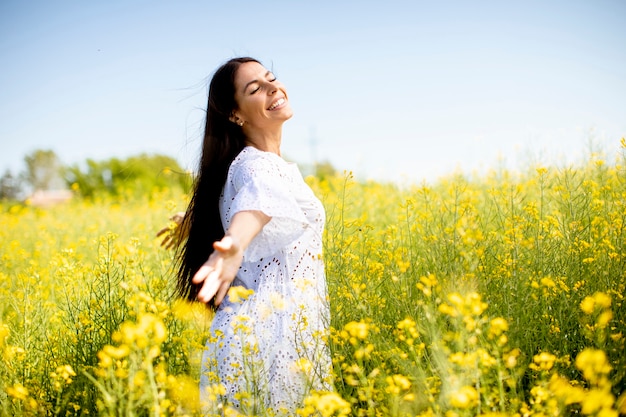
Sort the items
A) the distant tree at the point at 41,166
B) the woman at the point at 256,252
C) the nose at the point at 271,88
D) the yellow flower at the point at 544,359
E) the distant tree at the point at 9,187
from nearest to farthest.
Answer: the yellow flower at the point at 544,359, the woman at the point at 256,252, the nose at the point at 271,88, the distant tree at the point at 9,187, the distant tree at the point at 41,166

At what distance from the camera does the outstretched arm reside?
132 centimetres

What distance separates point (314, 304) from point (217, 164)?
2.36 feet

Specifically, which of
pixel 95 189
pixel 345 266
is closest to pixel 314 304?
pixel 345 266

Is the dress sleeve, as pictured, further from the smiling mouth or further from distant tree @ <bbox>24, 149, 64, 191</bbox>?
distant tree @ <bbox>24, 149, 64, 191</bbox>

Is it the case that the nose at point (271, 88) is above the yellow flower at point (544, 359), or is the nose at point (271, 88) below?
above

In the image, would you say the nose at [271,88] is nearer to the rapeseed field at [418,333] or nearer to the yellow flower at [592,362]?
the rapeseed field at [418,333]

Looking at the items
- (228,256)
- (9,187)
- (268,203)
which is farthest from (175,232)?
(9,187)

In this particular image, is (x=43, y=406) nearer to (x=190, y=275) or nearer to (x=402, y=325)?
(x=190, y=275)

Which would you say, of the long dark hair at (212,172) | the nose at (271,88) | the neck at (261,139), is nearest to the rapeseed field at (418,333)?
the long dark hair at (212,172)

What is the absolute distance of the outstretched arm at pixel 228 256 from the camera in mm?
1317

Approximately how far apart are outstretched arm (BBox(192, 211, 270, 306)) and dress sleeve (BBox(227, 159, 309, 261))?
0.14 feet

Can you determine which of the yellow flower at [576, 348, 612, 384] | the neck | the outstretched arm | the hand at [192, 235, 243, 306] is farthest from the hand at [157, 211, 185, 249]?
the yellow flower at [576, 348, 612, 384]

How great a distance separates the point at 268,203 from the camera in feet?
5.35

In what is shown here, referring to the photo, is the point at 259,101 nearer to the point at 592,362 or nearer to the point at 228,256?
the point at 228,256
